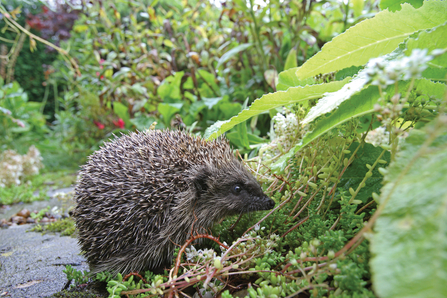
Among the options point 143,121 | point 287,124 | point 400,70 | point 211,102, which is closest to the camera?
point 400,70

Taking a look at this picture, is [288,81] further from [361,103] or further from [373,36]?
[361,103]

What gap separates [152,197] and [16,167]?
5.56 m

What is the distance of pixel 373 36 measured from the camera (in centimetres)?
204

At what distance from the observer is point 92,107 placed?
25.2 ft

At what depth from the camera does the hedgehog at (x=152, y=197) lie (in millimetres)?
2541

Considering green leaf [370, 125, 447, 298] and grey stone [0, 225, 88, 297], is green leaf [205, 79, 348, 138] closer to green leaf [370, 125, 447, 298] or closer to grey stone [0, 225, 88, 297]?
green leaf [370, 125, 447, 298]

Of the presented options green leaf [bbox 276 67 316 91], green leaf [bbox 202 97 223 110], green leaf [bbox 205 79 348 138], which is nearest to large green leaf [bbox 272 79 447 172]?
green leaf [bbox 205 79 348 138]

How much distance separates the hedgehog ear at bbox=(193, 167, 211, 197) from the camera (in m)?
2.80

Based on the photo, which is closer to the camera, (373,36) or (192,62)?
(373,36)

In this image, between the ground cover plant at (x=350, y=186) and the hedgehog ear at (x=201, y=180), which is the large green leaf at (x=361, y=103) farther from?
the hedgehog ear at (x=201, y=180)

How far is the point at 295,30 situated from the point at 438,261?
456 cm

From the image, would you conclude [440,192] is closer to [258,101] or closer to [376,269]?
[376,269]

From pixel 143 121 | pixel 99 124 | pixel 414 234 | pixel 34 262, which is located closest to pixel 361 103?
pixel 414 234

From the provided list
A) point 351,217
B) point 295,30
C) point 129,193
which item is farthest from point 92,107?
point 351,217
